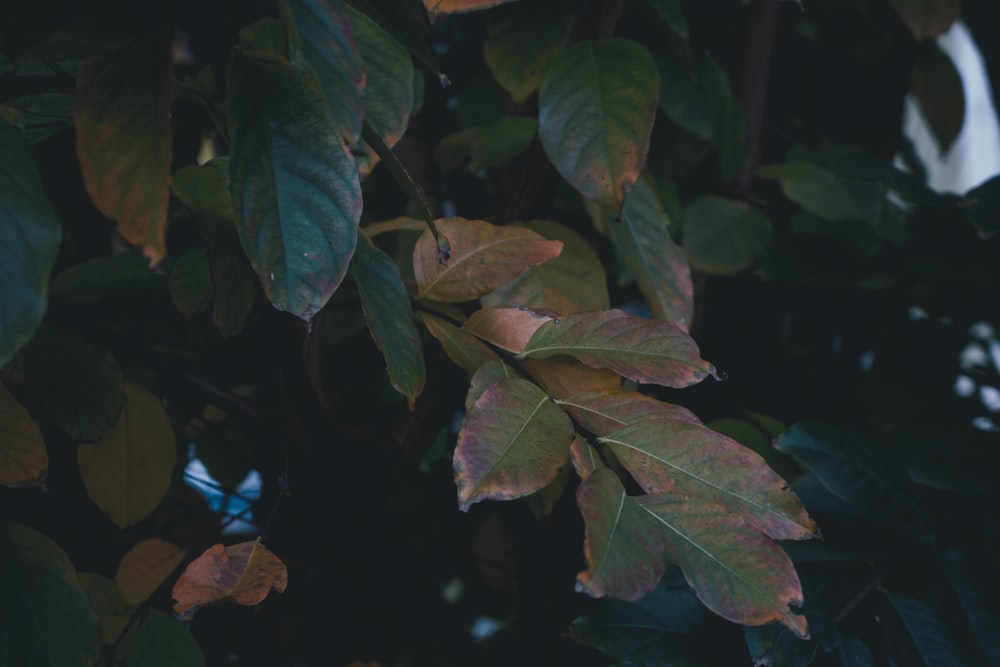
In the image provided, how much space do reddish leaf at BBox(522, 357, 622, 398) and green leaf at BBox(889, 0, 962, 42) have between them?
90 centimetres

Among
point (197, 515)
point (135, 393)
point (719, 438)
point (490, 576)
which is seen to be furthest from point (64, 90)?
point (490, 576)

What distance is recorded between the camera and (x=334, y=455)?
77cm

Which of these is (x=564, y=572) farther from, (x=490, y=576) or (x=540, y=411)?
(x=540, y=411)

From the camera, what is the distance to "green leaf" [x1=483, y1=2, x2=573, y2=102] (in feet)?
2.41

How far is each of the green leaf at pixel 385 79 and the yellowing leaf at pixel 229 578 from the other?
30 centimetres

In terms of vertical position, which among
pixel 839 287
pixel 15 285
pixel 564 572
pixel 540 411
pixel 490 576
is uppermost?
pixel 15 285

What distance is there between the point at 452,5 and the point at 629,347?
0.27 meters

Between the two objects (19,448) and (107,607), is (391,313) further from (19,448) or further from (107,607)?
(107,607)

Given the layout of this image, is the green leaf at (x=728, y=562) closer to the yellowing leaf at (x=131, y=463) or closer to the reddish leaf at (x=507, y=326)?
the reddish leaf at (x=507, y=326)

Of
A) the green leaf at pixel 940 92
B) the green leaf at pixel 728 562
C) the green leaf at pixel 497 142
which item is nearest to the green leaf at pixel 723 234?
the green leaf at pixel 497 142

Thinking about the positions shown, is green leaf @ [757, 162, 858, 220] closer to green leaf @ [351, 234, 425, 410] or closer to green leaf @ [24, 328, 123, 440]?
green leaf @ [351, 234, 425, 410]

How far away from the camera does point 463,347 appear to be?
58 centimetres

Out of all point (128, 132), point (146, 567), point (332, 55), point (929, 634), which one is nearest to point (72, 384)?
point (146, 567)

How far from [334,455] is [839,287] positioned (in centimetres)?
76
